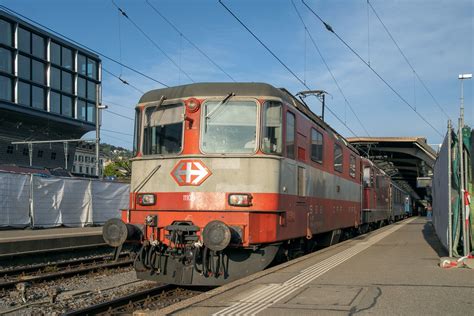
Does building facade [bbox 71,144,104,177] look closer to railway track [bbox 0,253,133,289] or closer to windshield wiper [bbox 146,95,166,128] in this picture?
railway track [bbox 0,253,133,289]

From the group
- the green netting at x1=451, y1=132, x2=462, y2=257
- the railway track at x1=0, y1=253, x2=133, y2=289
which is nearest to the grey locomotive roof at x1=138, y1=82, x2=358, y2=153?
the green netting at x1=451, y1=132, x2=462, y2=257

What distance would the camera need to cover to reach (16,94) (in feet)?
150

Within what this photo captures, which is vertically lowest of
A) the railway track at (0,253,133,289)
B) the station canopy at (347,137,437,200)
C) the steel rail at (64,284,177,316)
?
the railway track at (0,253,133,289)

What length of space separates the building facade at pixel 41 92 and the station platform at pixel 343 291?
128 feet

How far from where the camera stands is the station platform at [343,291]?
18.1 feet

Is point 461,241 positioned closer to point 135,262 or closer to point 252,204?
point 252,204

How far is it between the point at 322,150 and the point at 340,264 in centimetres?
292

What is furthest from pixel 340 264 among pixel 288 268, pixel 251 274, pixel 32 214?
pixel 32 214

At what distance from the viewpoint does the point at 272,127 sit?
26.9ft

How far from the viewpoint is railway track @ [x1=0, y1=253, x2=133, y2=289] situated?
963 cm

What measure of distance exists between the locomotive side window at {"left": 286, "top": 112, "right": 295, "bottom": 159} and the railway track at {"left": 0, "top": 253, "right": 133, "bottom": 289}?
4245 mm

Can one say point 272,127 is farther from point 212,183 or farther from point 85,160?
point 85,160

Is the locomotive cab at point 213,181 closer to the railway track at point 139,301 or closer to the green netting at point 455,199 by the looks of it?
the railway track at point 139,301

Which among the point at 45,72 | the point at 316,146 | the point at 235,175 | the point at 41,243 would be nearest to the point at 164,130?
the point at 235,175
